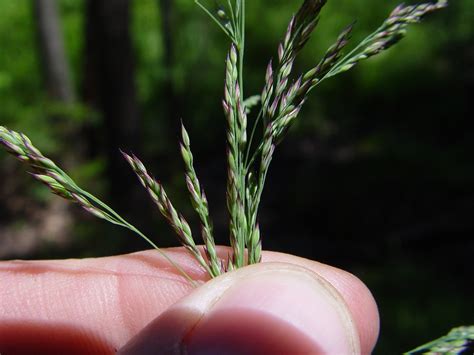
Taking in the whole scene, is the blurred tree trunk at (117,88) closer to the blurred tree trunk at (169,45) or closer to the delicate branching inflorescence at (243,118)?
the blurred tree trunk at (169,45)

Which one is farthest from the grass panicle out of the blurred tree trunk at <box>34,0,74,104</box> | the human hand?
the blurred tree trunk at <box>34,0,74,104</box>

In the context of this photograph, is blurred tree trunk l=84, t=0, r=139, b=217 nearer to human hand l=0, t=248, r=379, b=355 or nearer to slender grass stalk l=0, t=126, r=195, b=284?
human hand l=0, t=248, r=379, b=355

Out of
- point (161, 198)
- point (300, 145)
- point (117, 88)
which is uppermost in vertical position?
point (117, 88)

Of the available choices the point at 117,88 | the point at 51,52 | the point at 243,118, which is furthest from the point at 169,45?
the point at 243,118

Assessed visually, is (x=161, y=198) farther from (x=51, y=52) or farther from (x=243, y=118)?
(x=51, y=52)

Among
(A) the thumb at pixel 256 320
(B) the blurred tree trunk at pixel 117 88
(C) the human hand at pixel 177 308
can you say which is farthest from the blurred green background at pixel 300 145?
(A) the thumb at pixel 256 320

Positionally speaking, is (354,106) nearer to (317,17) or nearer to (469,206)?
(469,206)
